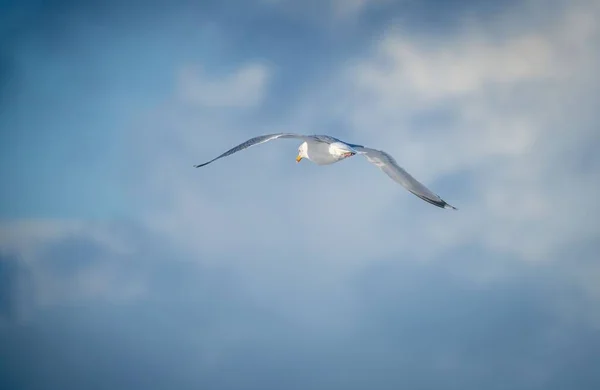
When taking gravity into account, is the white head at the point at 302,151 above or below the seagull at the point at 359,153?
above

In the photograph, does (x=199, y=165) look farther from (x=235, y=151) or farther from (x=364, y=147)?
(x=364, y=147)

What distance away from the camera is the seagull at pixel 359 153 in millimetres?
13145

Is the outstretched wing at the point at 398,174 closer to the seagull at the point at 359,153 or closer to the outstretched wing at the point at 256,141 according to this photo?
the seagull at the point at 359,153

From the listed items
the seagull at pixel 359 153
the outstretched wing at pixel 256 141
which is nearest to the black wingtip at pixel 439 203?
the seagull at pixel 359 153

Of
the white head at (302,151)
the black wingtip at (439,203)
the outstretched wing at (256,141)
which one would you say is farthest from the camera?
the white head at (302,151)

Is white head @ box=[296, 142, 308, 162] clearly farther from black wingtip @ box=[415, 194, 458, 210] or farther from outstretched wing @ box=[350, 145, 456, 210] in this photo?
black wingtip @ box=[415, 194, 458, 210]

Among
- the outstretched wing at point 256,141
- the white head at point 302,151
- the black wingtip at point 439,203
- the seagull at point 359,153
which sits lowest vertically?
the black wingtip at point 439,203

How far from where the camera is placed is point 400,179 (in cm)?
1328

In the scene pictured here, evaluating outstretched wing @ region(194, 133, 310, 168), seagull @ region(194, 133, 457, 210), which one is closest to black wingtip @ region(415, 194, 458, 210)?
seagull @ region(194, 133, 457, 210)

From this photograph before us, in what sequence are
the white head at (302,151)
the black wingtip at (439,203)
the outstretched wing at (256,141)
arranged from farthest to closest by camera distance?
the white head at (302,151) → the outstretched wing at (256,141) → the black wingtip at (439,203)

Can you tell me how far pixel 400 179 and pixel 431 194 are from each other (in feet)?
2.46

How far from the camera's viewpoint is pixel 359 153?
13.4 metres

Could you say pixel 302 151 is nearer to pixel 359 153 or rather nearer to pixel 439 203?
pixel 359 153

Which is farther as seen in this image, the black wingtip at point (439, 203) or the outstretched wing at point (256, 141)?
the outstretched wing at point (256, 141)
